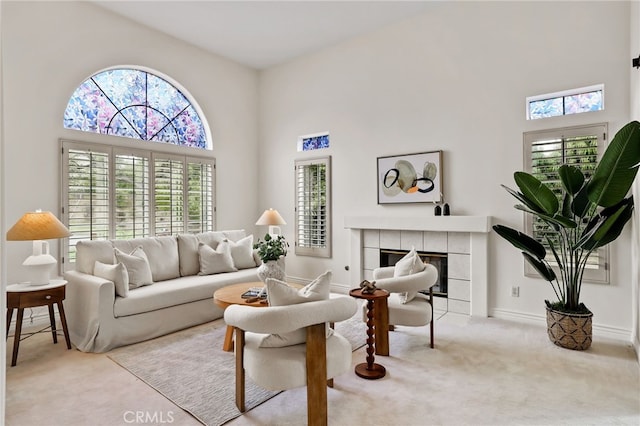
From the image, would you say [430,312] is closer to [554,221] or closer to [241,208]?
[554,221]

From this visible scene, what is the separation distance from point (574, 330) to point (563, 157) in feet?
5.78

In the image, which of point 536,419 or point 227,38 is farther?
point 227,38

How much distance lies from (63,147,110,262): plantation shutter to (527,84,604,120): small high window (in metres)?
5.19

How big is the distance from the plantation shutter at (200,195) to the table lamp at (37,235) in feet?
7.34

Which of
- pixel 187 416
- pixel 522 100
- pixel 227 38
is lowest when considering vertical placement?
pixel 187 416

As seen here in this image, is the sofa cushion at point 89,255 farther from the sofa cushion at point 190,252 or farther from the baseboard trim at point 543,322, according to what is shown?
the baseboard trim at point 543,322

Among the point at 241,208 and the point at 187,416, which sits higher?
the point at 241,208

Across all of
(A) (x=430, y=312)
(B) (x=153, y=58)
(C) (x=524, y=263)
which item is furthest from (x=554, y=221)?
(B) (x=153, y=58)

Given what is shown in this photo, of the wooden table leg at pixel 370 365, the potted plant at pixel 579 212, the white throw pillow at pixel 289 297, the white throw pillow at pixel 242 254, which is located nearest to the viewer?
the white throw pillow at pixel 289 297

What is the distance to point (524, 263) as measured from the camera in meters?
3.93

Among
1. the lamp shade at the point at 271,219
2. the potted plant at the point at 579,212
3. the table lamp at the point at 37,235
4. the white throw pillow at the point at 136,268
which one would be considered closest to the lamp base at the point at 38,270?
the table lamp at the point at 37,235

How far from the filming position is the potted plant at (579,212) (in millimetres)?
2770

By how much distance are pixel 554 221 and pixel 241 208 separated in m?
4.71

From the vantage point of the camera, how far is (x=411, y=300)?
128 inches
